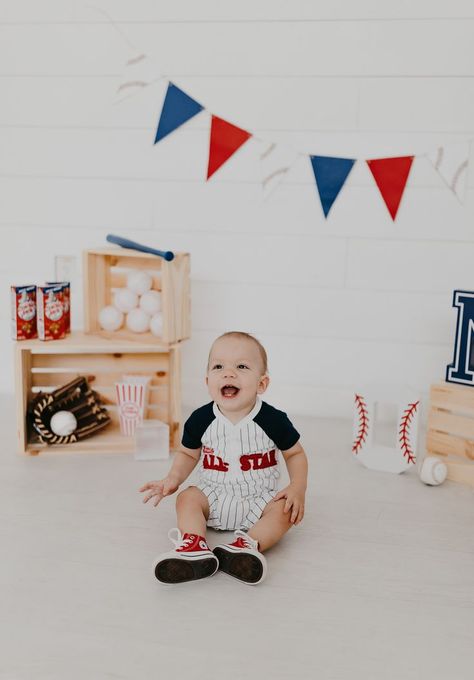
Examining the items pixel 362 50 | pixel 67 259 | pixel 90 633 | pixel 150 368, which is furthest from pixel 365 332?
pixel 90 633

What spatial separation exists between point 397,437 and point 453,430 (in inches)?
5.3

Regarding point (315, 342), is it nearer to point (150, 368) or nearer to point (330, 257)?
point (330, 257)

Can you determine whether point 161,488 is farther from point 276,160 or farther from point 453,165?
point 453,165

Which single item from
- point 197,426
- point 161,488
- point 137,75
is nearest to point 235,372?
point 197,426

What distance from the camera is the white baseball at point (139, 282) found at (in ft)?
6.36

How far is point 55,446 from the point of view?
1871 mm

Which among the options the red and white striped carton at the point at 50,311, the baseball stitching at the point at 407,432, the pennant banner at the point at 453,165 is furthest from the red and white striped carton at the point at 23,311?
the pennant banner at the point at 453,165

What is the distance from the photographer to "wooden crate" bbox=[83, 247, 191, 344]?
6.03ft

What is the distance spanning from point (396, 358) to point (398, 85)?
79cm

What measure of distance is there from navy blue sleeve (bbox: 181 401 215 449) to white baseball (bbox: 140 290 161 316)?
0.53m

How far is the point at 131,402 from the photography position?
190cm

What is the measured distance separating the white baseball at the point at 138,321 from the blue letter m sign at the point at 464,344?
0.78 meters

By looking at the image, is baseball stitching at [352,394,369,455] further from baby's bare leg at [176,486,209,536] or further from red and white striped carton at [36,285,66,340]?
red and white striped carton at [36,285,66,340]

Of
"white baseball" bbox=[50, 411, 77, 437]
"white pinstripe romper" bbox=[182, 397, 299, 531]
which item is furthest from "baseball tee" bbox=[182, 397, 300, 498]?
"white baseball" bbox=[50, 411, 77, 437]
